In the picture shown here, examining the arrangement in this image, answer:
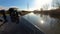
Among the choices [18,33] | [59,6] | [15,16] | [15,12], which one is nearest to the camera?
[18,33]

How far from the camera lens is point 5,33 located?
5680 mm

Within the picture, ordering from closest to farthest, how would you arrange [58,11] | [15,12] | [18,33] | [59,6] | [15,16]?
[18,33] → [15,12] → [15,16] → [59,6] → [58,11]

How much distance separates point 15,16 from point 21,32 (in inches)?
181

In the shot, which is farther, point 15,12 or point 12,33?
point 15,12

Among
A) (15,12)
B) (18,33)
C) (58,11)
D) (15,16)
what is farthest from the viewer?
(58,11)

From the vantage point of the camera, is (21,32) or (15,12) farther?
(15,12)

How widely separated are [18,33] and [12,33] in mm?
243

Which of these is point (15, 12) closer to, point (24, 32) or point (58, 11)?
point (24, 32)

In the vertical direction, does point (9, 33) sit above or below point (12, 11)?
below

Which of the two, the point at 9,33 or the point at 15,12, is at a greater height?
the point at 15,12

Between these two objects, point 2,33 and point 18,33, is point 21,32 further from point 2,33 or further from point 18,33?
point 2,33

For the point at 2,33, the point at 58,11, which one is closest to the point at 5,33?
the point at 2,33

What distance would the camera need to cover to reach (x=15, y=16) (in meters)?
10.2

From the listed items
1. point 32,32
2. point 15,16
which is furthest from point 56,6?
point 32,32
